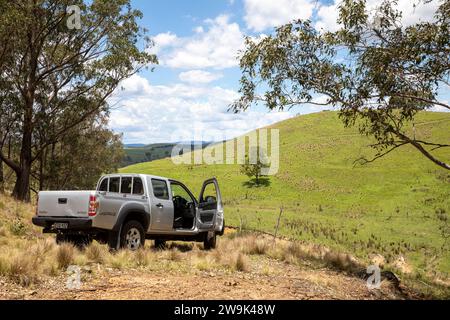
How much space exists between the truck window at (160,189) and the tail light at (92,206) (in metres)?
1.98

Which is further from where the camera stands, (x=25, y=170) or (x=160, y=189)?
(x=25, y=170)

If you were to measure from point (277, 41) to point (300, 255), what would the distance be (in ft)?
22.9

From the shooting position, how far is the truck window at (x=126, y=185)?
35.7 feet

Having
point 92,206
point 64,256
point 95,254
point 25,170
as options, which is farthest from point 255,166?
point 64,256

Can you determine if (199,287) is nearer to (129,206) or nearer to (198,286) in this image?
(198,286)

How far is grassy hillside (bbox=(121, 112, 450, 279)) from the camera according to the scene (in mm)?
38500

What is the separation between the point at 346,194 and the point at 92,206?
215 feet

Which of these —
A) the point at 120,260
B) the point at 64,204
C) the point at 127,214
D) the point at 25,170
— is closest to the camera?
→ the point at 120,260

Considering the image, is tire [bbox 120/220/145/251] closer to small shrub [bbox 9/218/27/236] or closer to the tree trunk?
small shrub [bbox 9/218/27/236]

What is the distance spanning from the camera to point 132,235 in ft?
32.8

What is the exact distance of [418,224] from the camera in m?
48.6

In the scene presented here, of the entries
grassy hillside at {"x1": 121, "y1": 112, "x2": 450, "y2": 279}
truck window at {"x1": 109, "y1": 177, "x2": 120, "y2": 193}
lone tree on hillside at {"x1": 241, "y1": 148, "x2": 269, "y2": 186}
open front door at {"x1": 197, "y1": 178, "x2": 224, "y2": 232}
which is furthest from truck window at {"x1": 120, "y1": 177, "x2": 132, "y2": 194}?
lone tree on hillside at {"x1": 241, "y1": 148, "x2": 269, "y2": 186}

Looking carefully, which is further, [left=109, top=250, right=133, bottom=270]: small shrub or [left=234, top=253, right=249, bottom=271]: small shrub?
[left=234, top=253, right=249, bottom=271]: small shrub

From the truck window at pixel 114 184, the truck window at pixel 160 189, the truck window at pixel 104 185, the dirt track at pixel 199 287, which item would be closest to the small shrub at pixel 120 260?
the dirt track at pixel 199 287
